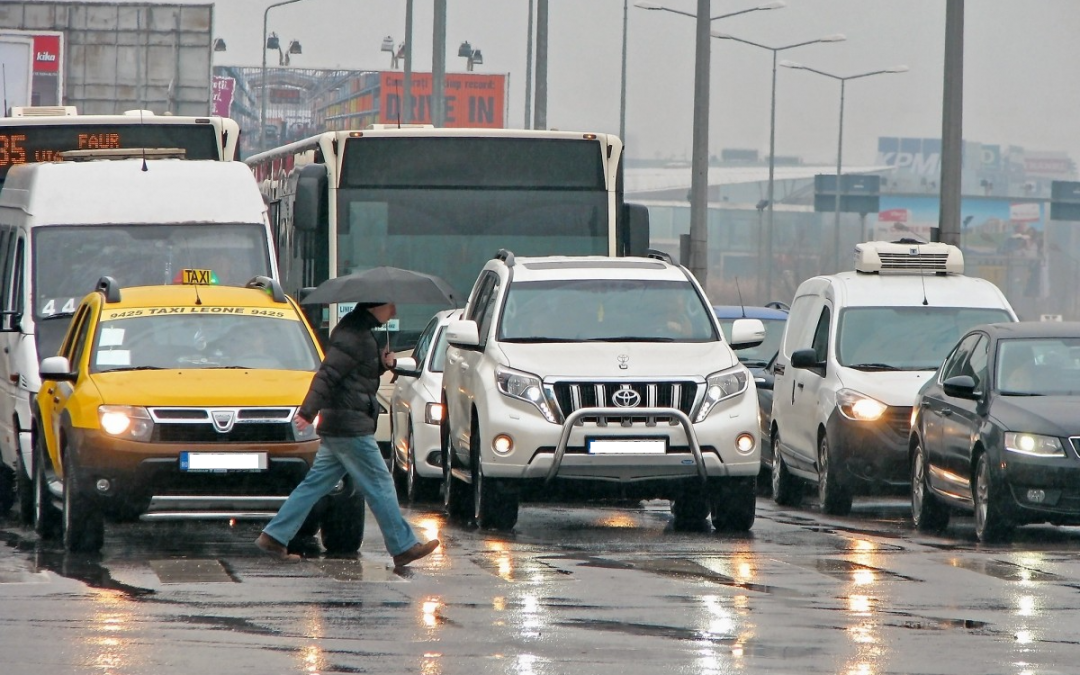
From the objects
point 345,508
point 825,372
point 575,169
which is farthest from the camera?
point 575,169

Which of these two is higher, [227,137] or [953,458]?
[227,137]

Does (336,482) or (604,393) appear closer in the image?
(336,482)

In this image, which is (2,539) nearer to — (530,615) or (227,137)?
(530,615)

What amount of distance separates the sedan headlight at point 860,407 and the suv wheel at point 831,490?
1.22ft

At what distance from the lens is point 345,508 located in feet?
42.3

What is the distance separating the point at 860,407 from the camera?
1672 centimetres

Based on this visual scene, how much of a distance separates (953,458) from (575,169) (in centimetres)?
531

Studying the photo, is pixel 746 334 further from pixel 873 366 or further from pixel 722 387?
pixel 873 366

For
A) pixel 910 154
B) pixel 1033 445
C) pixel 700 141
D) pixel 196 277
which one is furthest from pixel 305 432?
pixel 910 154

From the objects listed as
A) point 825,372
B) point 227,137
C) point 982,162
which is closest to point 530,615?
point 825,372

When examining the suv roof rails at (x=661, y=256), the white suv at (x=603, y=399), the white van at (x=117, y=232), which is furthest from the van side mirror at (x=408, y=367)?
the suv roof rails at (x=661, y=256)

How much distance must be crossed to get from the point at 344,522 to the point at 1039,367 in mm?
5022

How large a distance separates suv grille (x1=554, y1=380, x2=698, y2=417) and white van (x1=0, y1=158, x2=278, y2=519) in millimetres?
3393

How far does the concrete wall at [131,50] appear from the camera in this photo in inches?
1796
